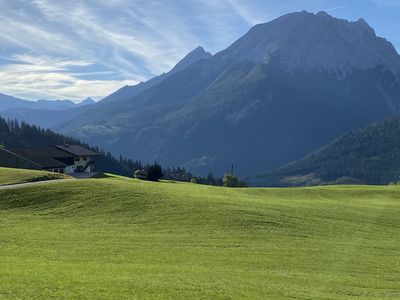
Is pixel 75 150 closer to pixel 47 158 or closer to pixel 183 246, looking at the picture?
pixel 47 158

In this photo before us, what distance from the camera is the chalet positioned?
388 ft

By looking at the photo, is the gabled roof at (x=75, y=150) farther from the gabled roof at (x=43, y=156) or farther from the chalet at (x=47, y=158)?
the gabled roof at (x=43, y=156)

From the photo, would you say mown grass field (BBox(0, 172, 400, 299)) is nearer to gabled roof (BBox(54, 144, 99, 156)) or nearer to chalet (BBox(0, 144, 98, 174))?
chalet (BBox(0, 144, 98, 174))

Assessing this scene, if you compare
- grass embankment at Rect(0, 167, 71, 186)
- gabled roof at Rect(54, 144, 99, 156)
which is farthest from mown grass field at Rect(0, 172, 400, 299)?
gabled roof at Rect(54, 144, 99, 156)

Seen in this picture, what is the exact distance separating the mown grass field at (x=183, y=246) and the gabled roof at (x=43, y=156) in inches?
2538

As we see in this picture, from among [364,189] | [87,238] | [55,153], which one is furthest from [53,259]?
[55,153]

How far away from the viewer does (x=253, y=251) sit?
3581 cm

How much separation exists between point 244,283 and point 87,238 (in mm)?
15700

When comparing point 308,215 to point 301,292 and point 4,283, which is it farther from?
point 4,283

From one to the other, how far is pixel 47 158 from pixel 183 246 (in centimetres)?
9450

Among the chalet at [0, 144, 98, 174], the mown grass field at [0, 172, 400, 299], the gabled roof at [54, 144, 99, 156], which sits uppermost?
the gabled roof at [54, 144, 99, 156]

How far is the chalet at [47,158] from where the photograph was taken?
118m

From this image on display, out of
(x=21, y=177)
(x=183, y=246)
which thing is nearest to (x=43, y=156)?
(x=21, y=177)

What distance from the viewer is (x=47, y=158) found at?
122750mm
